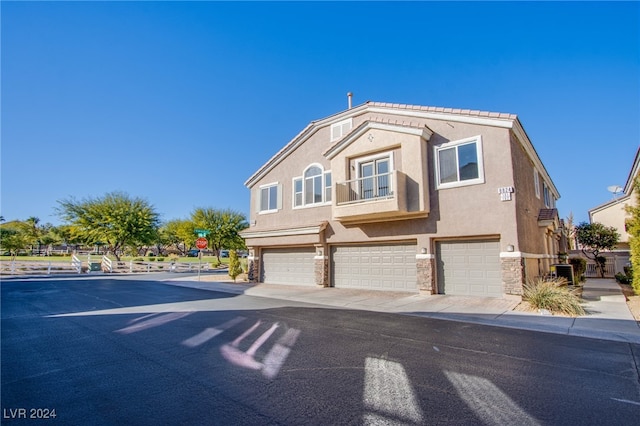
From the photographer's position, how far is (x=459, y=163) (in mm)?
12758

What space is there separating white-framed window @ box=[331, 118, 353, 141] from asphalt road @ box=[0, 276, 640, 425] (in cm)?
1101

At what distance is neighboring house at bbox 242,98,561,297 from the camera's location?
11852mm

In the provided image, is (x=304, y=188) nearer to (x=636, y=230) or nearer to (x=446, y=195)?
(x=446, y=195)

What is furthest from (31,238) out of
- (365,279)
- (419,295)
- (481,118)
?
(481,118)

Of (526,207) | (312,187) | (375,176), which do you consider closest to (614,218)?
(526,207)

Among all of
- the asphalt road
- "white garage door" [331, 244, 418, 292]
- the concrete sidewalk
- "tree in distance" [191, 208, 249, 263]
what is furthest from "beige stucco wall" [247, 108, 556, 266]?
"tree in distance" [191, 208, 249, 263]

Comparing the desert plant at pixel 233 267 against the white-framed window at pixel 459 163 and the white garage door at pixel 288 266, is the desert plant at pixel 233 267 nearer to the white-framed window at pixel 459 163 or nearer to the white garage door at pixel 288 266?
the white garage door at pixel 288 266

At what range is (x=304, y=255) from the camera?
17.6m

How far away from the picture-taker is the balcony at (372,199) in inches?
511

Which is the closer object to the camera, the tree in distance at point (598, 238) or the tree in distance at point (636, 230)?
the tree in distance at point (636, 230)

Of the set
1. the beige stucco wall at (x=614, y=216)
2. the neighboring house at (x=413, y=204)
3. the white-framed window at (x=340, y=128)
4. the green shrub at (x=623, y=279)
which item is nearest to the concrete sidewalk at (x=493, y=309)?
the neighboring house at (x=413, y=204)

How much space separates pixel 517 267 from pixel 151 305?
12.6 metres

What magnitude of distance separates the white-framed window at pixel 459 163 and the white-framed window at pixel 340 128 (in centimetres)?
501

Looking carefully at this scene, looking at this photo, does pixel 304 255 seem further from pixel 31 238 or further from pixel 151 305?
pixel 31 238
